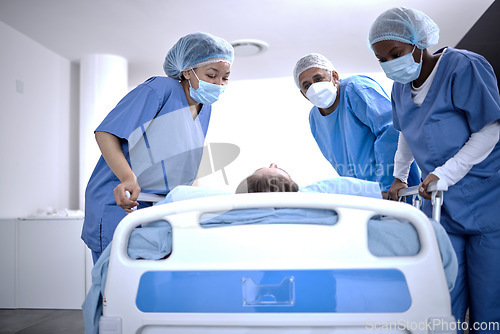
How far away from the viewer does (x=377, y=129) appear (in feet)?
6.66

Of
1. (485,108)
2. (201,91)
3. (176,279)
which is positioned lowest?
(176,279)

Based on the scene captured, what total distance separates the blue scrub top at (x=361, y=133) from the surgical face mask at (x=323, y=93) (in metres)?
0.06

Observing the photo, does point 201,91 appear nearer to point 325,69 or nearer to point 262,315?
point 325,69

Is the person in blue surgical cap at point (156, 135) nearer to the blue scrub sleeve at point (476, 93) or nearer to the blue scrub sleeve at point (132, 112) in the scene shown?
the blue scrub sleeve at point (132, 112)

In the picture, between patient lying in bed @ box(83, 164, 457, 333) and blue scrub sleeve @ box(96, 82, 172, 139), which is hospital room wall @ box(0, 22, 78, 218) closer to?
blue scrub sleeve @ box(96, 82, 172, 139)

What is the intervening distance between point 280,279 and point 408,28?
1144 millimetres

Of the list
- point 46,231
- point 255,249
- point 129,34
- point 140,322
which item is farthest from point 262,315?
point 129,34

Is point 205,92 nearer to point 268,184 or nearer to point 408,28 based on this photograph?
point 268,184

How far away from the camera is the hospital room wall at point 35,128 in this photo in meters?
3.59

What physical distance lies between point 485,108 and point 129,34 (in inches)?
128

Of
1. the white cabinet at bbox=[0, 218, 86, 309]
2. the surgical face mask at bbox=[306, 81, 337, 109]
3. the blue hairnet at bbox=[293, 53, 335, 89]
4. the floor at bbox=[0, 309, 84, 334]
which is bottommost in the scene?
the floor at bbox=[0, 309, 84, 334]

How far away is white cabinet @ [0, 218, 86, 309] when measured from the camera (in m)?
3.41

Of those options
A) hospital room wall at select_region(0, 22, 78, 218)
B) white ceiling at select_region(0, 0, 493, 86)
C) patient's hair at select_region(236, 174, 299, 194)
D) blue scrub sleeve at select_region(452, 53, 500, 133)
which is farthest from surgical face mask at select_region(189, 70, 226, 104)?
hospital room wall at select_region(0, 22, 78, 218)

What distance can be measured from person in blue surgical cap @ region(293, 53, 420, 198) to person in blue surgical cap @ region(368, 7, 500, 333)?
332 mm
